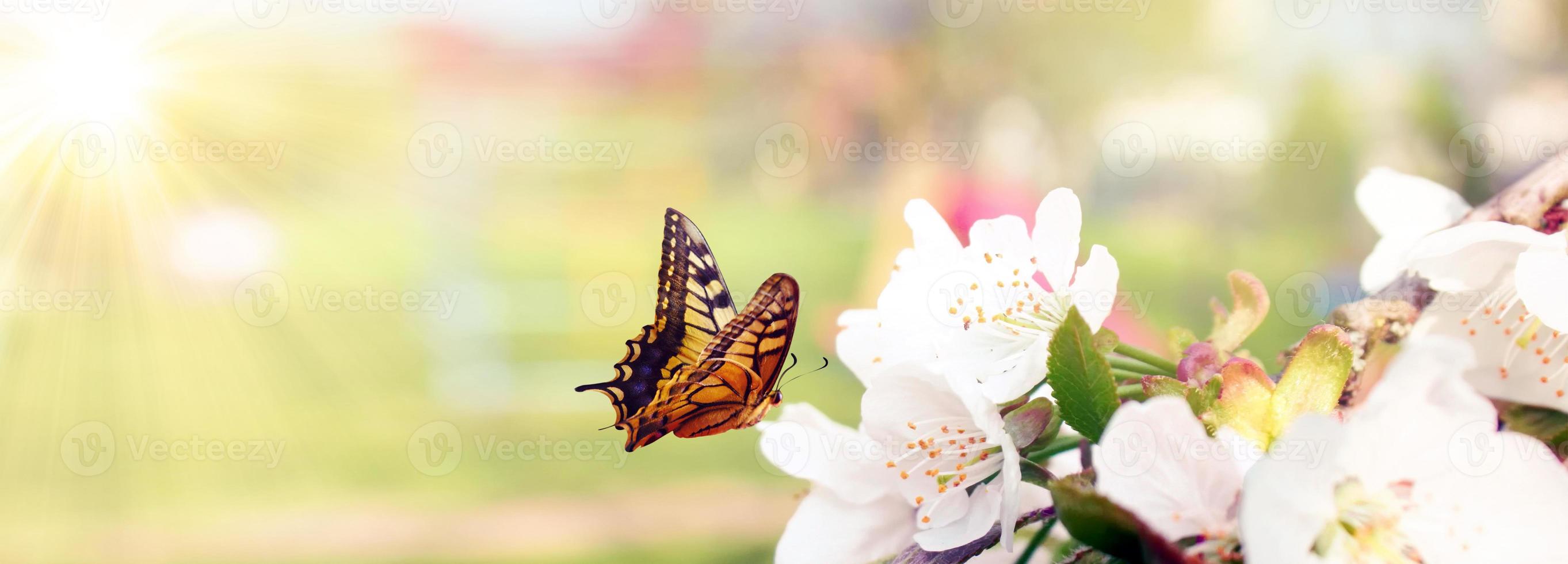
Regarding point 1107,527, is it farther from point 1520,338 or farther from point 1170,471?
point 1520,338

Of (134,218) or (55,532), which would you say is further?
(134,218)

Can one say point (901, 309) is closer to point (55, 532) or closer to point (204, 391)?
point (55, 532)

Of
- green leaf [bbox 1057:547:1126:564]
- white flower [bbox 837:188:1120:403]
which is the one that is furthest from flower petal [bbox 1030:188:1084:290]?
green leaf [bbox 1057:547:1126:564]

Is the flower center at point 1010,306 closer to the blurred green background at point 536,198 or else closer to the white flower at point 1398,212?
the white flower at point 1398,212

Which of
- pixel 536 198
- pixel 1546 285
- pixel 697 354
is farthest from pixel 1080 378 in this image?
pixel 536 198

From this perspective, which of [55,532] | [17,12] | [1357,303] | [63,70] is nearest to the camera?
[1357,303]

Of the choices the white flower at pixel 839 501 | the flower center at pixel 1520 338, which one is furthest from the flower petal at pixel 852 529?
the flower center at pixel 1520 338

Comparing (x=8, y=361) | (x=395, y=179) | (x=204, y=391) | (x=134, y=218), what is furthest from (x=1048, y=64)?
(x=8, y=361)
